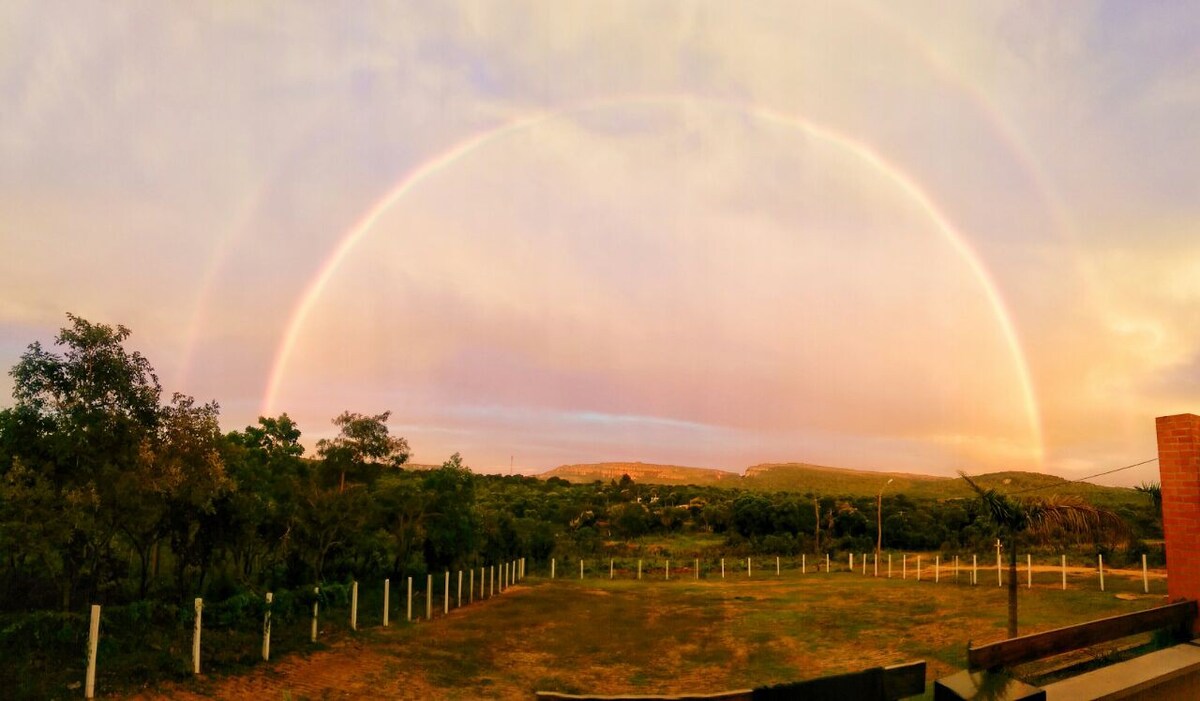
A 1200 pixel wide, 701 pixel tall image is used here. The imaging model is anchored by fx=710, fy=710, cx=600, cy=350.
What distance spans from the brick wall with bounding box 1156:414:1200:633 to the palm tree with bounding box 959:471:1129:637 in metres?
6.93

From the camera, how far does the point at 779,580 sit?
4116cm

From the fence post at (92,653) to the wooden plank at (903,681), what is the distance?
439 inches

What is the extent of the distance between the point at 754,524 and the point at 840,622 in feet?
157

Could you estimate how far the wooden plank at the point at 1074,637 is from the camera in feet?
19.5

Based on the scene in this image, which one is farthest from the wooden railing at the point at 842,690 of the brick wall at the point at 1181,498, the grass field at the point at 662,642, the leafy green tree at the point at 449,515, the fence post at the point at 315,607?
the leafy green tree at the point at 449,515

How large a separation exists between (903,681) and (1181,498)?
608 centimetres

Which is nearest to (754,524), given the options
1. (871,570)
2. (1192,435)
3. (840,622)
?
(871,570)

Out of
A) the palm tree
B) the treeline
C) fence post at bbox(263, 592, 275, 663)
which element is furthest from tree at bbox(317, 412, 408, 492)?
the palm tree

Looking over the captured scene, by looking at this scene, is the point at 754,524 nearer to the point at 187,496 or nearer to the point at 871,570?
the point at 871,570

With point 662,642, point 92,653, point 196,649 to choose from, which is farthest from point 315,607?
point 662,642

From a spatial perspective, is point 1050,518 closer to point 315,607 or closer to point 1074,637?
point 1074,637

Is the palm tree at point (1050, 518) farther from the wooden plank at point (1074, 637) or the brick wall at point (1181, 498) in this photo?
the wooden plank at point (1074, 637)

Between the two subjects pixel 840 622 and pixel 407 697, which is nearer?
pixel 407 697

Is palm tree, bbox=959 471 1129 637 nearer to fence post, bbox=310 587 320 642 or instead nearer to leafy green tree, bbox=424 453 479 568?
fence post, bbox=310 587 320 642
